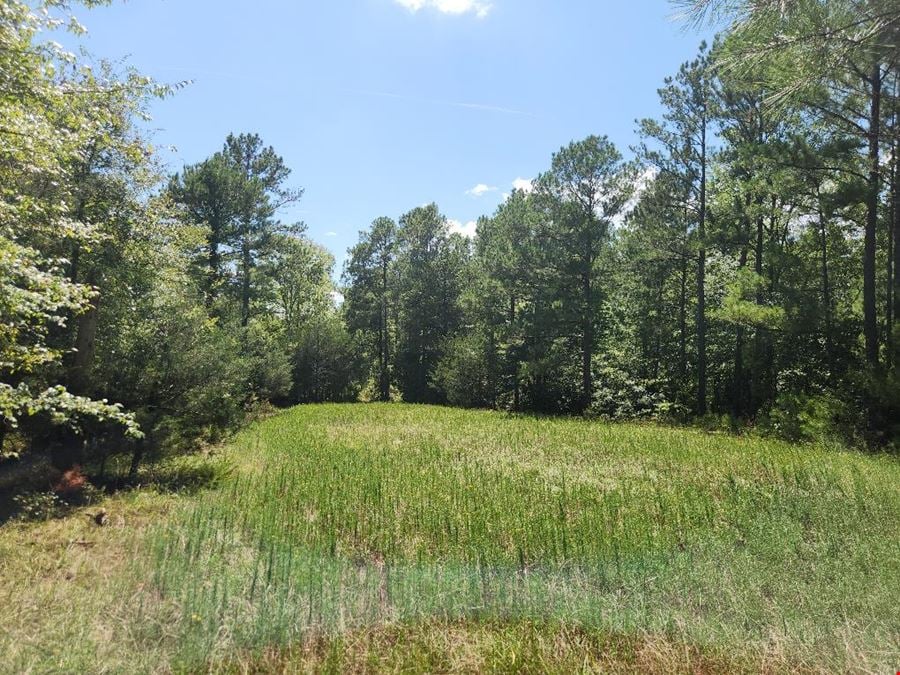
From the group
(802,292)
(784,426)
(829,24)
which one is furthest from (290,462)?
(802,292)

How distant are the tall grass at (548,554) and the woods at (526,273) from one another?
241cm

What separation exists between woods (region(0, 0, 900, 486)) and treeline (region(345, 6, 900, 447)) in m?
0.08

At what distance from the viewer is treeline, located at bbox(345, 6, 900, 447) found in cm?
816

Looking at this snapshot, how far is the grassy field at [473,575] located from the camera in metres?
3.34

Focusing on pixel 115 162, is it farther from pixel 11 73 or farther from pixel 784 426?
pixel 784 426

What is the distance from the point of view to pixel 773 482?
7633 mm

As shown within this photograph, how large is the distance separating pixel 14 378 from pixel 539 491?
997cm

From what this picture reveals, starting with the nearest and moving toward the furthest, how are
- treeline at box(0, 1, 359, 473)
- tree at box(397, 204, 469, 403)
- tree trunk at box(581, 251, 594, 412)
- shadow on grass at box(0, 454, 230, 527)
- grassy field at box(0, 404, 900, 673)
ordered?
grassy field at box(0, 404, 900, 673) < treeline at box(0, 1, 359, 473) < shadow on grass at box(0, 454, 230, 527) < tree trunk at box(581, 251, 594, 412) < tree at box(397, 204, 469, 403)

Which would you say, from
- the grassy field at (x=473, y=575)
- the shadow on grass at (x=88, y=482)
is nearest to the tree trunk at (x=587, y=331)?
the grassy field at (x=473, y=575)

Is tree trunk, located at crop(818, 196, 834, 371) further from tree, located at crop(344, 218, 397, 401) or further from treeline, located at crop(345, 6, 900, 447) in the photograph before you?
tree, located at crop(344, 218, 397, 401)

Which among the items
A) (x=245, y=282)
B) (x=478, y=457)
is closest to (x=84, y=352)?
(x=478, y=457)

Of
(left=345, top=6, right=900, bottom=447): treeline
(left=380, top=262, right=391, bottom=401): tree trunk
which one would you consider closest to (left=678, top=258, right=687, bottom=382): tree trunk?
(left=345, top=6, right=900, bottom=447): treeline

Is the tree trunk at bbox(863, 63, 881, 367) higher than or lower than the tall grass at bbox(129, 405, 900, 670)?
higher

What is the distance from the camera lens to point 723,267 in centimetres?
2577
